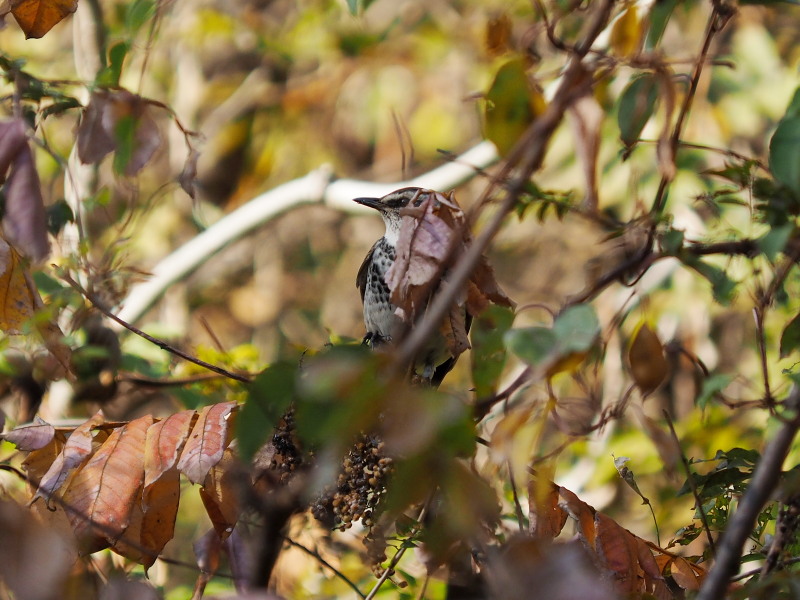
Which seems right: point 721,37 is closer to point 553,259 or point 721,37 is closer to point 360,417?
point 553,259

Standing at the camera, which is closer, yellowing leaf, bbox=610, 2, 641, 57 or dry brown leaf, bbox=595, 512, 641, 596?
dry brown leaf, bbox=595, 512, 641, 596

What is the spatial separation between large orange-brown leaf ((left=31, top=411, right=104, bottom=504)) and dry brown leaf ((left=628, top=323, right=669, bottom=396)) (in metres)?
1.12

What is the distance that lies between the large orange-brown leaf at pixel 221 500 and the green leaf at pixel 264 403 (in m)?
0.68

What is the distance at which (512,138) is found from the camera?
1.56m

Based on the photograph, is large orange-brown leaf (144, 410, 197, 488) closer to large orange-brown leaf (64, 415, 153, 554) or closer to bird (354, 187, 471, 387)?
large orange-brown leaf (64, 415, 153, 554)

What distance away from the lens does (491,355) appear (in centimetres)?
134

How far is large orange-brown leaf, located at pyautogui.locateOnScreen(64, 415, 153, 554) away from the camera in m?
1.76

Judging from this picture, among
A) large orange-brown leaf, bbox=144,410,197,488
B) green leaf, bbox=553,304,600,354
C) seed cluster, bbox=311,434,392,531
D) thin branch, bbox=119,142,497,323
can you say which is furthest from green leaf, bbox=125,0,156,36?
thin branch, bbox=119,142,497,323

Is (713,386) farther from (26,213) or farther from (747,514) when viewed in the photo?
(26,213)

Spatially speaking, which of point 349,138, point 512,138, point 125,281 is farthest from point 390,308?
point 349,138

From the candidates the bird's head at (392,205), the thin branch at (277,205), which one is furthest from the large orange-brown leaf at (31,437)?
the thin branch at (277,205)

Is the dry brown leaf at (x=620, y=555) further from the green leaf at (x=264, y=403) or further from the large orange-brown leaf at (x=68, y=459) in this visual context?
the large orange-brown leaf at (x=68, y=459)

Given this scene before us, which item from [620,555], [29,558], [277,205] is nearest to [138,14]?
[29,558]

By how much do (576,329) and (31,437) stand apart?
1.30 metres
